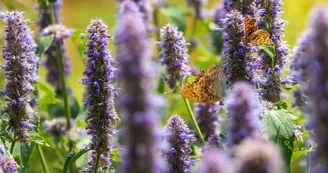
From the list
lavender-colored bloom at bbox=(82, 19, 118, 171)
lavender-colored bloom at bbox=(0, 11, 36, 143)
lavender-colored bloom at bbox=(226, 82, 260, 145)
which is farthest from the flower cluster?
lavender-colored bloom at bbox=(226, 82, 260, 145)

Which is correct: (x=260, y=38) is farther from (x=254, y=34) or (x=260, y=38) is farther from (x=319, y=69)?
(x=319, y=69)

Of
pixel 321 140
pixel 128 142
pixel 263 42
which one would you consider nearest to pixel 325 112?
pixel 321 140

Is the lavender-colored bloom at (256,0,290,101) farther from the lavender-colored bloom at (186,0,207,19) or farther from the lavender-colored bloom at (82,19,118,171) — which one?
the lavender-colored bloom at (186,0,207,19)

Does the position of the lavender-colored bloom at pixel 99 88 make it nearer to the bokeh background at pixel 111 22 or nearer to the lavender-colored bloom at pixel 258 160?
the bokeh background at pixel 111 22

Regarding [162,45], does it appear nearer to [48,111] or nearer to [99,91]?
[99,91]

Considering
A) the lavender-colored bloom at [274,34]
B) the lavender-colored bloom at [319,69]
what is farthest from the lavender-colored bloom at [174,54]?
the lavender-colored bloom at [319,69]
